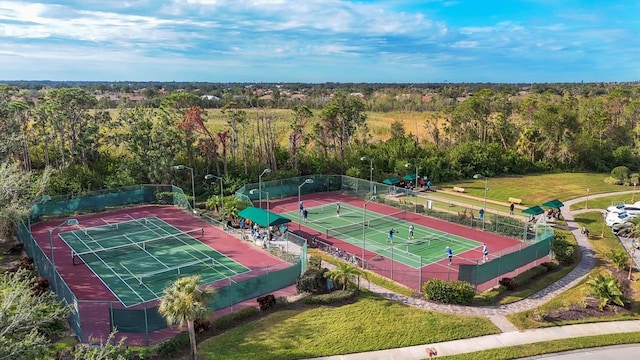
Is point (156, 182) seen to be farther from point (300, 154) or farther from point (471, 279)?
point (471, 279)

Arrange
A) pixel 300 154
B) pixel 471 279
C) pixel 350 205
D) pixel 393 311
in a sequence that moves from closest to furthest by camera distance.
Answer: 1. pixel 393 311
2. pixel 471 279
3. pixel 350 205
4. pixel 300 154

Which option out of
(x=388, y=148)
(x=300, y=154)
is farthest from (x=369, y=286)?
(x=388, y=148)

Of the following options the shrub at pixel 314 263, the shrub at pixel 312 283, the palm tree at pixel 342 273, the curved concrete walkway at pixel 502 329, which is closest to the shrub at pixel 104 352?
the curved concrete walkway at pixel 502 329

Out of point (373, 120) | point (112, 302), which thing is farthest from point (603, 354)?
point (373, 120)

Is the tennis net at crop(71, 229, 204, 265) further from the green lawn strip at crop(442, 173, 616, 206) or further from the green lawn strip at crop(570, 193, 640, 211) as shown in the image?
the green lawn strip at crop(570, 193, 640, 211)

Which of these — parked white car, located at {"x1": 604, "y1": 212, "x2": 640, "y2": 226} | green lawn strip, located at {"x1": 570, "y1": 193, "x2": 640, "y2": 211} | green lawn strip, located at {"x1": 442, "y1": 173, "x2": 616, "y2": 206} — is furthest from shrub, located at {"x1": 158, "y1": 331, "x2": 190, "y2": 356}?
green lawn strip, located at {"x1": 570, "y1": 193, "x2": 640, "y2": 211}

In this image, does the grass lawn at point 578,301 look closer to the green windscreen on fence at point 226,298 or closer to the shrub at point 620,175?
the green windscreen on fence at point 226,298
